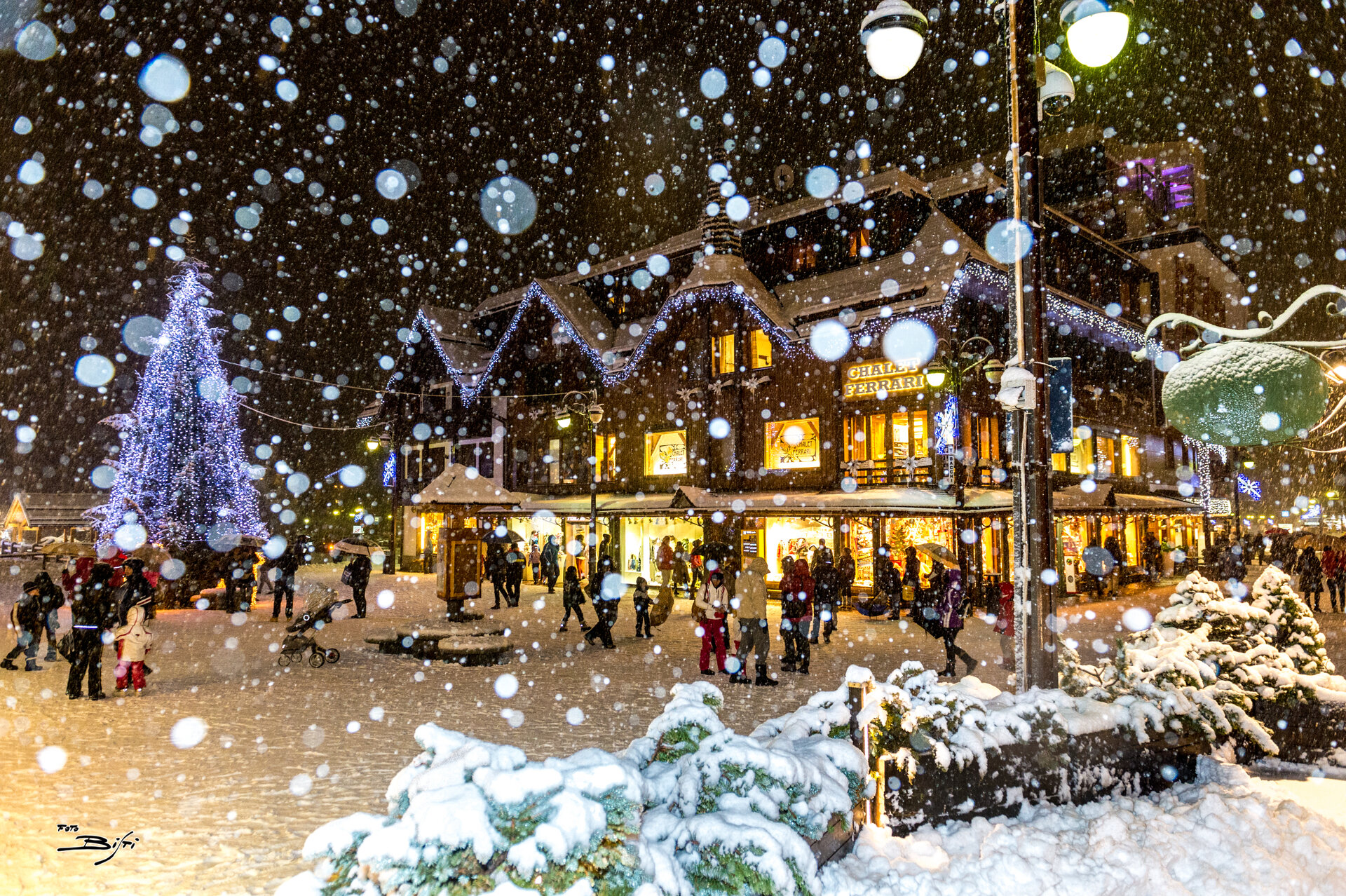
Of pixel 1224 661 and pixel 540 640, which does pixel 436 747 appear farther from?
pixel 540 640

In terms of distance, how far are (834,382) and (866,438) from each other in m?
1.87

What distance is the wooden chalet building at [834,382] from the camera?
815 inches

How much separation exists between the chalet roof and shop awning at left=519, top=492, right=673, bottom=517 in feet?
219

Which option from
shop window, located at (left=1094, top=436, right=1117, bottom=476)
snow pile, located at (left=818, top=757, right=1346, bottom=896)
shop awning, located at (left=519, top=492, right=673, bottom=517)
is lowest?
snow pile, located at (left=818, top=757, right=1346, bottom=896)

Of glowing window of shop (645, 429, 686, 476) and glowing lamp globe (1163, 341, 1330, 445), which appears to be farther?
glowing window of shop (645, 429, 686, 476)

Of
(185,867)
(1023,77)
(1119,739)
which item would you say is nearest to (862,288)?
(1023,77)

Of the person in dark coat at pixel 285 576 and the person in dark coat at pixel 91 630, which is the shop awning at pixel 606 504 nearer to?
the person in dark coat at pixel 285 576

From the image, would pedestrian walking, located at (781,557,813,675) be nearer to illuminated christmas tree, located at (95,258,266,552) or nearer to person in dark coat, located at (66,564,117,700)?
person in dark coat, located at (66,564,117,700)

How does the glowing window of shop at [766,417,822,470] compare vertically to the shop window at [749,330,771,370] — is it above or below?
below

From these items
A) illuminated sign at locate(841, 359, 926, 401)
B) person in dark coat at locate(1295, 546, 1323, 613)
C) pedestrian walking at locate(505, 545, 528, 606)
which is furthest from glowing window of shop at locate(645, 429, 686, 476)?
person in dark coat at locate(1295, 546, 1323, 613)

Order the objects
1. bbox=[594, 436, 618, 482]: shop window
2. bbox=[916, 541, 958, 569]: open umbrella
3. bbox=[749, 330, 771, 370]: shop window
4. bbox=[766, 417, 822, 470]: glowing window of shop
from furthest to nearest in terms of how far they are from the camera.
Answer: bbox=[594, 436, 618, 482]: shop window → bbox=[749, 330, 771, 370]: shop window → bbox=[766, 417, 822, 470]: glowing window of shop → bbox=[916, 541, 958, 569]: open umbrella

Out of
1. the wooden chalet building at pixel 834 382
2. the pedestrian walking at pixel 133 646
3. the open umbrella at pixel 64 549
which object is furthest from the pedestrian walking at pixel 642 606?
the open umbrella at pixel 64 549

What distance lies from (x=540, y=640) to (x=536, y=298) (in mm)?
19090

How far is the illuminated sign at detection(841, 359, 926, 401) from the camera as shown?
68.1 feet
